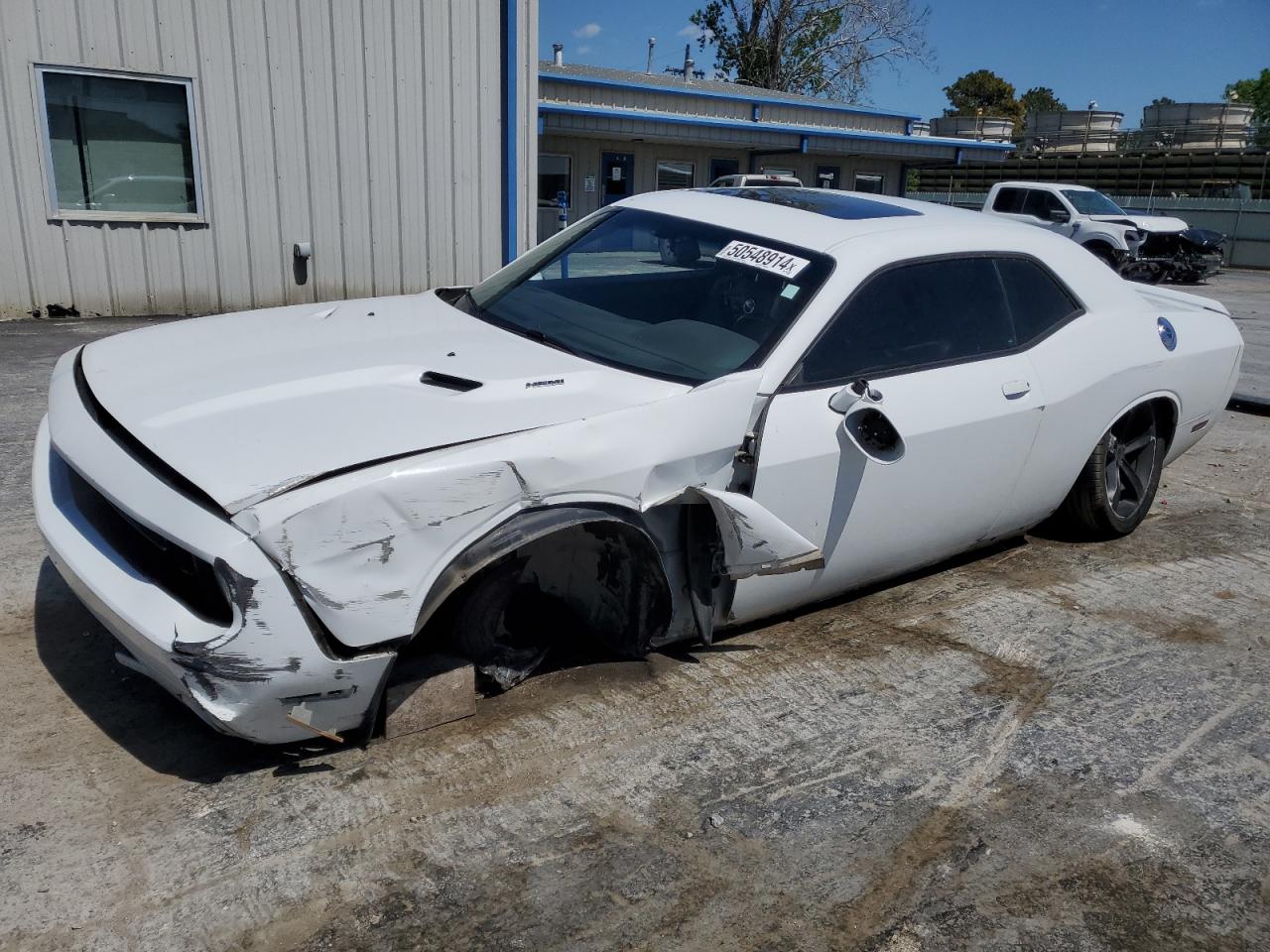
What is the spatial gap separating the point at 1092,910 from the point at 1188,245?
20468 millimetres

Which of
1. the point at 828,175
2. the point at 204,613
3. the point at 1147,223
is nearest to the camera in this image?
the point at 204,613

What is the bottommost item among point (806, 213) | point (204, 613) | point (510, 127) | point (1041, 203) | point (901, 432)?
point (204, 613)

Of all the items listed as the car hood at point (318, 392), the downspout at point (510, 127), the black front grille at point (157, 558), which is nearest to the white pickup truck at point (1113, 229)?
the downspout at point (510, 127)

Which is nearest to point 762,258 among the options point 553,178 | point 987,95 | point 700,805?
point 700,805

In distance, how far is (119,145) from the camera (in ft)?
32.8

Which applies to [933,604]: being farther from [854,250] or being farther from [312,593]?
[312,593]

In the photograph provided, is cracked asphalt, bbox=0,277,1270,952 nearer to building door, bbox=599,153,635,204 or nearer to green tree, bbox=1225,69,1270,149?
building door, bbox=599,153,635,204

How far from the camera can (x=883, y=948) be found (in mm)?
2365

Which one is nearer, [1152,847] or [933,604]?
[1152,847]

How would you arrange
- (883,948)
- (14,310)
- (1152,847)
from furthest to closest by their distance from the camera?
(14,310)
(1152,847)
(883,948)

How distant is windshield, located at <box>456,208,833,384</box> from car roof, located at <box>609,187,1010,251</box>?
0.08m

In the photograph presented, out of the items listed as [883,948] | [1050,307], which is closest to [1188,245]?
[1050,307]

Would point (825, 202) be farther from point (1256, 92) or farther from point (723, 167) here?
point (1256, 92)

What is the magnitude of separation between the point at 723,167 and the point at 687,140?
9.48 ft
